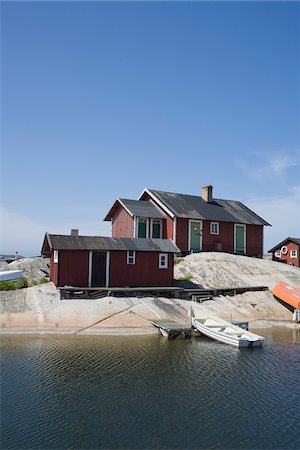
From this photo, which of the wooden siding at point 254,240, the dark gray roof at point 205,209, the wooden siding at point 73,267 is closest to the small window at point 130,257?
the wooden siding at point 73,267

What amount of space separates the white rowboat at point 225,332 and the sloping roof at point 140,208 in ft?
54.1

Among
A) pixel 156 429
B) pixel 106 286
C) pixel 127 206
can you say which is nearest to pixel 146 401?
pixel 156 429

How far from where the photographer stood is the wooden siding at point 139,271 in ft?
102

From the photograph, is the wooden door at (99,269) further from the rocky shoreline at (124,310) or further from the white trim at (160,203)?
the white trim at (160,203)

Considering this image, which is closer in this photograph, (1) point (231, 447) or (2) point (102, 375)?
(1) point (231, 447)

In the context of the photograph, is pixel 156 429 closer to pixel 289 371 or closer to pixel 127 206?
pixel 289 371

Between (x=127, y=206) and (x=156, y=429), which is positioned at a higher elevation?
(x=127, y=206)

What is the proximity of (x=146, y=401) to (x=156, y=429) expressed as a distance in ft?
7.16

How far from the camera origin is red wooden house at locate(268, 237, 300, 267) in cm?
5375

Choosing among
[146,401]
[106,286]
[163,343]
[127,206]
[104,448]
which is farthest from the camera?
[127,206]

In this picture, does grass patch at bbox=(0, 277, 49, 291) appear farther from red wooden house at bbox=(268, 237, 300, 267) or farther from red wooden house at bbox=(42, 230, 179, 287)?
red wooden house at bbox=(268, 237, 300, 267)

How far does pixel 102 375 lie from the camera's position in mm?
17531

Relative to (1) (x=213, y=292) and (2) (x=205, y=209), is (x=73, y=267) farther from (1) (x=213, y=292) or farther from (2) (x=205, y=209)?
(2) (x=205, y=209)

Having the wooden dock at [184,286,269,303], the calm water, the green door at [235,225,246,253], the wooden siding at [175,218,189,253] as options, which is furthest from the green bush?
the green door at [235,225,246,253]
